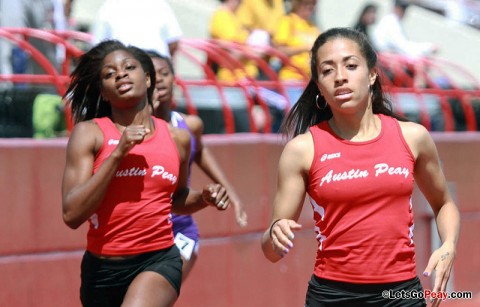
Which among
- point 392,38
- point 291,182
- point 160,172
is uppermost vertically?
point 291,182

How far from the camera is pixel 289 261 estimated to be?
29.7 feet

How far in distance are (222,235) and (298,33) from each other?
2.83 meters

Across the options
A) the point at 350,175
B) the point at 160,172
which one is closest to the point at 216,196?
the point at 160,172

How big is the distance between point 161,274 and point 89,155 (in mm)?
690

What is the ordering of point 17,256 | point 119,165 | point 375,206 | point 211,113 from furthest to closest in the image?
point 211,113 → point 17,256 → point 119,165 → point 375,206

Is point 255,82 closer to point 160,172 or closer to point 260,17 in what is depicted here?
point 260,17

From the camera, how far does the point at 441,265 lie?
442 centimetres

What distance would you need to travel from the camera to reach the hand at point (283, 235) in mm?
4156

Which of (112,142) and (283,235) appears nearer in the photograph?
(283,235)

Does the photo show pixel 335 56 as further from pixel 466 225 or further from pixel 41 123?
pixel 466 225

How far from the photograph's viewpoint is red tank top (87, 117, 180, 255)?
17.6 feet

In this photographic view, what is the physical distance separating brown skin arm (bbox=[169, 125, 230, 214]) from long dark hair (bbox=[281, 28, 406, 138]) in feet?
2.49

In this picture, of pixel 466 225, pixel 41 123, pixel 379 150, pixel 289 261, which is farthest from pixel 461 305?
pixel 379 150

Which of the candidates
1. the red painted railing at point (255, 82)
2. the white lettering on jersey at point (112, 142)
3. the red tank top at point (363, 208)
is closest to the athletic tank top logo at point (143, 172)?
the white lettering on jersey at point (112, 142)
